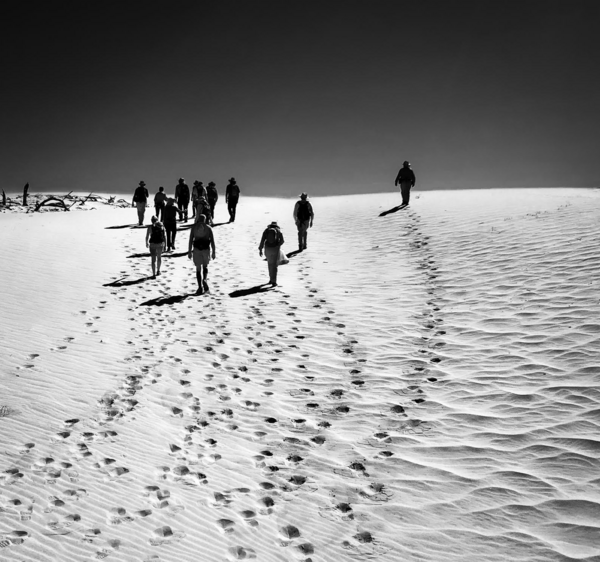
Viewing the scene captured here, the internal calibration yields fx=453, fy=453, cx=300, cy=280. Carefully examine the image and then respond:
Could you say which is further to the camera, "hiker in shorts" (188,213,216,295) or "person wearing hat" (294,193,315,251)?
"person wearing hat" (294,193,315,251)

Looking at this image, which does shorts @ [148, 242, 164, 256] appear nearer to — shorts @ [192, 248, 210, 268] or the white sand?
the white sand

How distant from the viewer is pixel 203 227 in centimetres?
1163

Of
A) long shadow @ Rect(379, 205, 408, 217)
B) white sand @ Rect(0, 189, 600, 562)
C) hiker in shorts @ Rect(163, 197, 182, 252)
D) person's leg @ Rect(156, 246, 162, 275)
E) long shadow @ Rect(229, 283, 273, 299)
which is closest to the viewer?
white sand @ Rect(0, 189, 600, 562)

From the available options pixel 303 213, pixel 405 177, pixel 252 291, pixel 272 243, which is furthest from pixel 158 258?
pixel 405 177

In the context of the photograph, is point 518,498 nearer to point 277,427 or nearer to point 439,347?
point 277,427

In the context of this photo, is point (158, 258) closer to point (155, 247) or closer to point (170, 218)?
point (155, 247)

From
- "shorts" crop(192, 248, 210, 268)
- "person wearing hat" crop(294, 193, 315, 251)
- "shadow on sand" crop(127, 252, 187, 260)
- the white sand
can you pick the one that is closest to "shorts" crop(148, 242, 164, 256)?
the white sand

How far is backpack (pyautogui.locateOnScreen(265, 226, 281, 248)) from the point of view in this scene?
39.0 ft

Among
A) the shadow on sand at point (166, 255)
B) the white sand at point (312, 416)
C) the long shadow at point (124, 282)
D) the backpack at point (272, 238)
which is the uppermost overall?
the backpack at point (272, 238)

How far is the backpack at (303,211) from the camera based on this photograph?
15.5m

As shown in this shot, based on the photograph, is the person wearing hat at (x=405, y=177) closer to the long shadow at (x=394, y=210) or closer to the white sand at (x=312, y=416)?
the long shadow at (x=394, y=210)

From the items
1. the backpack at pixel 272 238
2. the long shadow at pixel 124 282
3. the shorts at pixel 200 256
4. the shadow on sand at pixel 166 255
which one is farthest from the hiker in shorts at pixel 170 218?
the backpack at pixel 272 238

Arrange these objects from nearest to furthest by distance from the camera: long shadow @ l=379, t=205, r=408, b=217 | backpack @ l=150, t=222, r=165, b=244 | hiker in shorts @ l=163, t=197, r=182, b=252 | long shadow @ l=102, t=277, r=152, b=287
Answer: long shadow @ l=102, t=277, r=152, b=287 → backpack @ l=150, t=222, r=165, b=244 → hiker in shorts @ l=163, t=197, r=182, b=252 → long shadow @ l=379, t=205, r=408, b=217

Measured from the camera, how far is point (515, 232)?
1401cm
